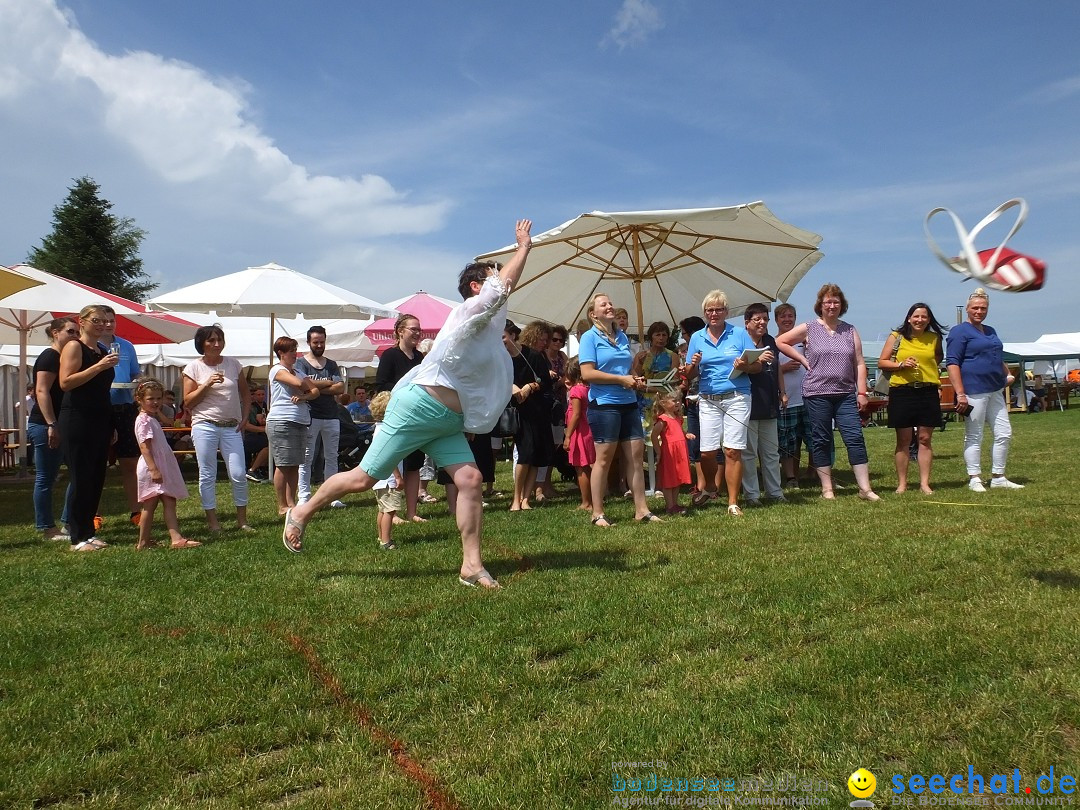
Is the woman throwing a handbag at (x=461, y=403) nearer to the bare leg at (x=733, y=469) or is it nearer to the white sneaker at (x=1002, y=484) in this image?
the bare leg at (x=733, y=469)

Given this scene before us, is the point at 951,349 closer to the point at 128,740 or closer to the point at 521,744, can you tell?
the point at 521,744

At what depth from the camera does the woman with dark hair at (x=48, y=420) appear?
700 centimetres

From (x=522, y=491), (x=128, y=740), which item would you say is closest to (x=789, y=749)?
(x=128, y=740)

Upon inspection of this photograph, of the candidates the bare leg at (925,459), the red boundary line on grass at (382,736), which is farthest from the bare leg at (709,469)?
the red boundary line on grass at (382,736)

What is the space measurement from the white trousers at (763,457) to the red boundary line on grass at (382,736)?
16.7 ft

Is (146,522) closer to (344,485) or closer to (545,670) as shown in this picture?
(344,485)

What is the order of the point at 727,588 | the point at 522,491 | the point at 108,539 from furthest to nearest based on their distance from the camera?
the point at 522,491, the point at 108,539, the point at 727,588

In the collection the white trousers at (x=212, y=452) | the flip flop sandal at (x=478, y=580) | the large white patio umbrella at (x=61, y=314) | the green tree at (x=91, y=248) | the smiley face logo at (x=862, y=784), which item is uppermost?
the green tree at (x=91, y=248)

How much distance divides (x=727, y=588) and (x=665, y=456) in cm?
334

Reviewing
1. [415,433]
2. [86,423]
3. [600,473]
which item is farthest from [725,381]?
[86,423]

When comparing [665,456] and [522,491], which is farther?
[522,491]

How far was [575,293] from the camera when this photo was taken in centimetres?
1047

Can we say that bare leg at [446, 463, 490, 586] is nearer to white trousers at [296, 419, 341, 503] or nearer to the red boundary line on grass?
the red boundary line on grass

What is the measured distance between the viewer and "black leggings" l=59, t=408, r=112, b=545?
21.8 feet
